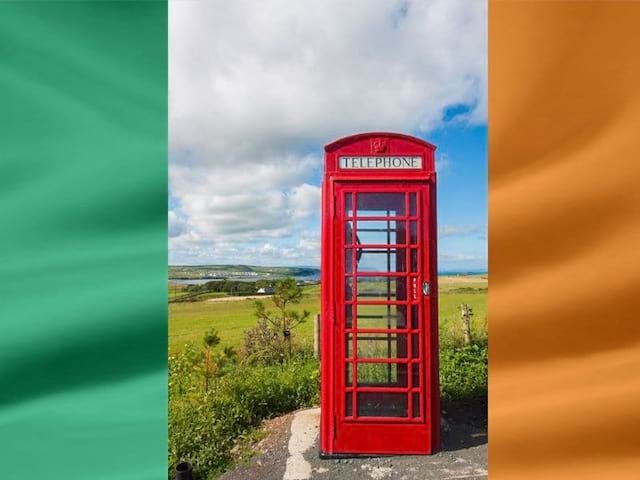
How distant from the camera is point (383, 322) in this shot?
283 centimetres

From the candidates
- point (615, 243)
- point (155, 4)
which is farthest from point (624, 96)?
point (155, 4)

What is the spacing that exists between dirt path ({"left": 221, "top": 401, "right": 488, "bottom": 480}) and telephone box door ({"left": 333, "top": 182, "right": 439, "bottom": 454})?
100mm

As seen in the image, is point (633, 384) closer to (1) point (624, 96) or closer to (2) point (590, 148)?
(2) point (590, 148)

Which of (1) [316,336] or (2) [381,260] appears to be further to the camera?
(1) [316,336]

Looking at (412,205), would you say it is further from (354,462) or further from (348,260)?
(354,462)

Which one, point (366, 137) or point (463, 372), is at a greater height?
point (366, 137)

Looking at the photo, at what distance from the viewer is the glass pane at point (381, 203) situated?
2836mm

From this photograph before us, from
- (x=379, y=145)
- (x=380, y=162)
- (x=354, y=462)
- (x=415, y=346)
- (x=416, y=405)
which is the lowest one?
(x=354, y=462)

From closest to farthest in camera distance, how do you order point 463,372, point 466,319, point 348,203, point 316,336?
point 348,203
point 463,372
point 316,336
point 466,319

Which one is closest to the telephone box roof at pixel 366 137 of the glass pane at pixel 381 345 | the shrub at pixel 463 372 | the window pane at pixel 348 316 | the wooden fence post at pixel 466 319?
the window pane at pixel 348 316

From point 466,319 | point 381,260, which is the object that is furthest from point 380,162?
A: point 466,319

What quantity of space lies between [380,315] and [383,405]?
0.58m

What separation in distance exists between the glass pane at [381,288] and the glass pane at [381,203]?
0.42 m

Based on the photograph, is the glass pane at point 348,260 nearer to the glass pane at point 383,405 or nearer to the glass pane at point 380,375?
the glass pane at point 380,375
